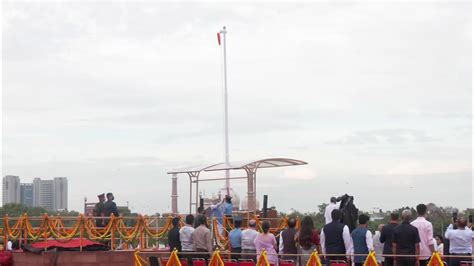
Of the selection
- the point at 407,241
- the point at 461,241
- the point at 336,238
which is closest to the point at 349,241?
the point at 336,238

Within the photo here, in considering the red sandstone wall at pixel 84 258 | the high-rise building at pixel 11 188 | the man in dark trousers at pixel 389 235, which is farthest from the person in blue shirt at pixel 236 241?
the high-rise building at pixel 11 188

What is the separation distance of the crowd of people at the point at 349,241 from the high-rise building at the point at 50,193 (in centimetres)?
16325

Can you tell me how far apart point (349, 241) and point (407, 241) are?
1187 mm

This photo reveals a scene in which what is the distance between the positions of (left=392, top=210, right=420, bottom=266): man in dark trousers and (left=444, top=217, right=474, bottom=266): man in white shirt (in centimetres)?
132

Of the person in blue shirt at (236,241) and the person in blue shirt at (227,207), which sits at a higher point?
the person in blue shirt at (227,207)

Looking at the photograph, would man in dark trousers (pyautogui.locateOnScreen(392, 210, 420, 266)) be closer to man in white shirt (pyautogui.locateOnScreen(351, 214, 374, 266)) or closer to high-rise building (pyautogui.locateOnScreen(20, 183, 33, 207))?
man in white shirt (pyautogui.locateOnScreen(351, 214, 374, 266))

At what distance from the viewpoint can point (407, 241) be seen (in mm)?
14617

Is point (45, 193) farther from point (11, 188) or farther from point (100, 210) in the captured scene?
point (100, 210)

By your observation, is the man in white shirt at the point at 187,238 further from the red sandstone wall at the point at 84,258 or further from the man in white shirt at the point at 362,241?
the red sandstone wall at the point at 84,258

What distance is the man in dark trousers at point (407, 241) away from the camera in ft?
47.9

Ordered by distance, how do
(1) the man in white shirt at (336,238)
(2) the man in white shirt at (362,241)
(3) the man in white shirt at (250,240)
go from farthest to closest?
1. (3) the man in white shirt at (250,240)
2. (1) the man in white shirt at (336,238)
3. (2) the man in white shirt at (362,241)

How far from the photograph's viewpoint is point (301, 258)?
53.5ft

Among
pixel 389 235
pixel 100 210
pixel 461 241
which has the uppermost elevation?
pixel 100 210

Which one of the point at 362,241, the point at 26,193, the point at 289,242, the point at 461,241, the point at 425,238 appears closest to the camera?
the point at 425,238
